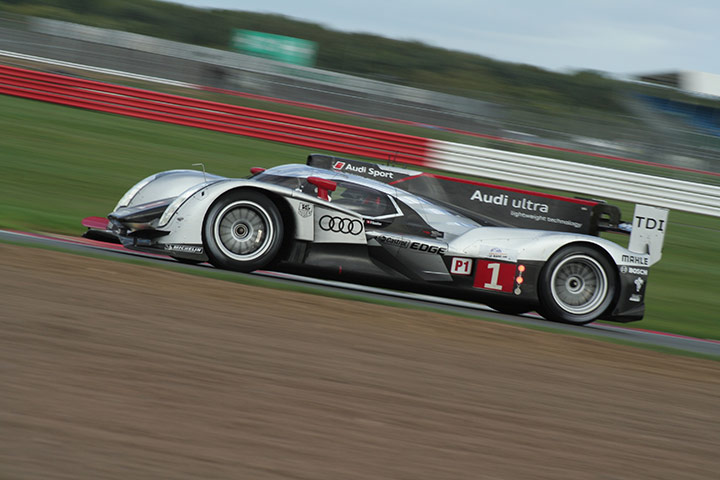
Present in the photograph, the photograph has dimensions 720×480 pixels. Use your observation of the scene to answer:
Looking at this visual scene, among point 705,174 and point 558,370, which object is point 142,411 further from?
point 705,174

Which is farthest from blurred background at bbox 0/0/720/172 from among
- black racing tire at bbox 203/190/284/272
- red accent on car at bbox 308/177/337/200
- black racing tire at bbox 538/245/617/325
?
black racing tire at bbox 203/190/284/272

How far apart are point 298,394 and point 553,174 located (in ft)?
49.4

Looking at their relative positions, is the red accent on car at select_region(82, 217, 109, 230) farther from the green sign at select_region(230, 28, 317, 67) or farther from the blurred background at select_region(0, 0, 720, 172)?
the green sign at select_region(230, 28, 317, 67)

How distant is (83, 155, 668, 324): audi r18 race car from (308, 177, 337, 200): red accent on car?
10mm

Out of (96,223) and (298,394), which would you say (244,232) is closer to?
(96,223)

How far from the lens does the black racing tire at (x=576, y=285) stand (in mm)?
7309

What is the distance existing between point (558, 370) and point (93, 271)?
11.5 ft

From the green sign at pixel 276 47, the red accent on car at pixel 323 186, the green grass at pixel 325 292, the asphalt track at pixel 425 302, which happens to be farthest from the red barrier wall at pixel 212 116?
the green sign at pixel 276 47

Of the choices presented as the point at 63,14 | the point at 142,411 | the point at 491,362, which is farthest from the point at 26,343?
the point at 63,14

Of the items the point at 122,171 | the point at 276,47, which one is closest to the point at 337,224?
the point at 122,171

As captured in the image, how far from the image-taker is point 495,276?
719 cm

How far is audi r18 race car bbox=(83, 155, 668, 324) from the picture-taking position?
6.82 m

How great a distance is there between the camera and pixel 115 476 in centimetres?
286

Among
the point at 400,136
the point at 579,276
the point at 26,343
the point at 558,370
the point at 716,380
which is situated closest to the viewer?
the point at 26,343
